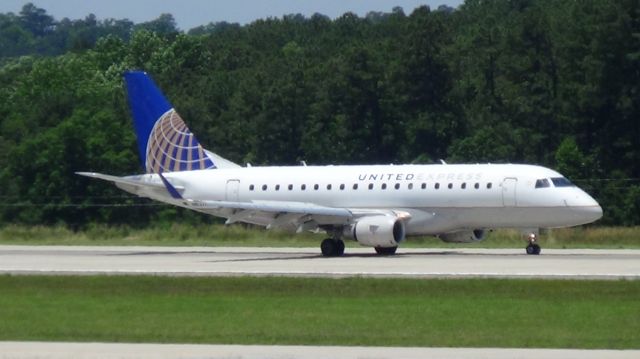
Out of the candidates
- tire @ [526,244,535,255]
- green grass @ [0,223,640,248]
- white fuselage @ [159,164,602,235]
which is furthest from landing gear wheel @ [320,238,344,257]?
green grass @ [0,223,640,248]

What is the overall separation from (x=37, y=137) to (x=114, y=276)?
4786 cm

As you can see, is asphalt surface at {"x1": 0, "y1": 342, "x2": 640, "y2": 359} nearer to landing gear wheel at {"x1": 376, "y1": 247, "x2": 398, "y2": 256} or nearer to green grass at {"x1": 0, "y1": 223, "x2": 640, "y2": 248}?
landing gear wheel at {"x1": 376, "y1": 247, "x2": 398, "y2": 256}

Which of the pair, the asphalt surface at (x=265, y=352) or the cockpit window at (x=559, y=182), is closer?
the asphalt surface at (x=265, y=352)

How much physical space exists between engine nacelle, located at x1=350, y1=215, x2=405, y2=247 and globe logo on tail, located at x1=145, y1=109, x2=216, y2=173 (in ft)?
28.1

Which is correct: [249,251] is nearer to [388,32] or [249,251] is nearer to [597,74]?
[597,74]

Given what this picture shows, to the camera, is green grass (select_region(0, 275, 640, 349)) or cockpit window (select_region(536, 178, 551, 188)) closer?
green grass (select_region(0, 275, 640, 349))

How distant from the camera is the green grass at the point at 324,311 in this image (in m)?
23.3

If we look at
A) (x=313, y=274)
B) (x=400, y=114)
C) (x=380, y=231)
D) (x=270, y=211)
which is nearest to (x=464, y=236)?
(x=380, y=231)

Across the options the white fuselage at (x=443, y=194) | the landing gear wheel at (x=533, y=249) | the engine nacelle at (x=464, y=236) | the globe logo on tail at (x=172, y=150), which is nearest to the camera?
the landing gear wheel at (x=533, y=249)

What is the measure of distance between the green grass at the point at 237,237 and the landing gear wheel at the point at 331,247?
730 cm

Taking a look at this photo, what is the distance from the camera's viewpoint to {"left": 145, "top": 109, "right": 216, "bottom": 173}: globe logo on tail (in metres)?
55.2

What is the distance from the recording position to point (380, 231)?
156 ft

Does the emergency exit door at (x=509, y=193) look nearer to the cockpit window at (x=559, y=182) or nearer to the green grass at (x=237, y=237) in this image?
the cockpit window at (x=559, y=182)

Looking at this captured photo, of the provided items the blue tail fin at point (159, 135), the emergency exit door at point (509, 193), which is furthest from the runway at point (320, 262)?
the blue tail fin at point (159, 135)
